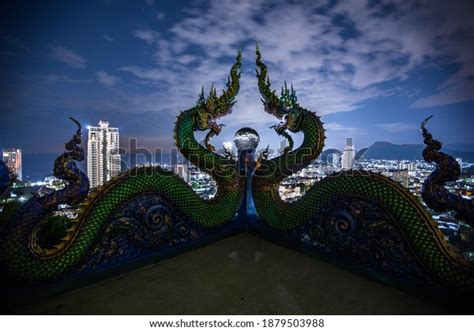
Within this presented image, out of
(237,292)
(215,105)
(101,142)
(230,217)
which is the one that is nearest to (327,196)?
(237,292)

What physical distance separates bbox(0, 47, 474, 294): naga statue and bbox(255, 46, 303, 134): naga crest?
0.7 inches

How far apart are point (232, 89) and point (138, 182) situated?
2293 mm

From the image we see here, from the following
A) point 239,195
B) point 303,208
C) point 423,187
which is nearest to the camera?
point 423,187

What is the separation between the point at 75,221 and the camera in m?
2.08

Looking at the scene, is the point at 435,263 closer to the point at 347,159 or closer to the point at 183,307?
the point at 347,159

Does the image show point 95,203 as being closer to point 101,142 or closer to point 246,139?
point 246,139

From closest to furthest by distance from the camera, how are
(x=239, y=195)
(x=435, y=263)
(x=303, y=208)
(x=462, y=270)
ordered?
(x=462, y=270)
(x=435, y=263)
(x=303, y=208)
(x=239, y=195)

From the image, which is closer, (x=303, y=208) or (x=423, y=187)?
(x=423, y=187)

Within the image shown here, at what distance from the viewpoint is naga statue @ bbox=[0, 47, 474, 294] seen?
1855mm

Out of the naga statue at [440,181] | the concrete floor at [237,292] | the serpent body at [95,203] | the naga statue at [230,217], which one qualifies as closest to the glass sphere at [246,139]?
the naga statue at [230,217]

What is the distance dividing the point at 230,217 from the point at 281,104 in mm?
2124

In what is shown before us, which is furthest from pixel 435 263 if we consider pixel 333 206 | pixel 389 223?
pixel 333 206

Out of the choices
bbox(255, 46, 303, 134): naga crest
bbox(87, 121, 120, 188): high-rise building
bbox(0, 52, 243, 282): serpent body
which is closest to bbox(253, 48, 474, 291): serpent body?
bbox(255, 46, 303, 134): naga crest

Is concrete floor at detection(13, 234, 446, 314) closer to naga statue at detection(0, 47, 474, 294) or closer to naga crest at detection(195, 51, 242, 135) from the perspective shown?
naga statue at detection(0, 47, 474, 294)
